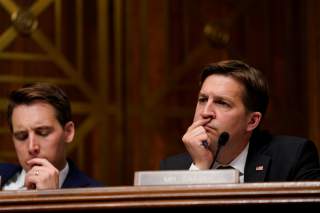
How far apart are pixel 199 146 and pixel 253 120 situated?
364 mm

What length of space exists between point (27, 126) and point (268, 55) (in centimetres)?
237

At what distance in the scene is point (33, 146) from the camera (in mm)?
4141

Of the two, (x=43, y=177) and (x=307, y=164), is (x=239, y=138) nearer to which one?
(x=307, y=164)

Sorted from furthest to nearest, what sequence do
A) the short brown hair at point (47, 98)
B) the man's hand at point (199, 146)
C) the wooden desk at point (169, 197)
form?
the short brown hair at point (47, 98)
the man's hand at point (199, 146)
the wooden desk at point (169, 197)

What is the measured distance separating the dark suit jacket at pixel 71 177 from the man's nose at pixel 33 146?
176mm

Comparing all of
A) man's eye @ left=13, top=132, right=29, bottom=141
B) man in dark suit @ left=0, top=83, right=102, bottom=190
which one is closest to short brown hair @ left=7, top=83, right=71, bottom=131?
man in dark suit @ left=0, top=83, right=102, bottom=190

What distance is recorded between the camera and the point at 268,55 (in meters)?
6.20

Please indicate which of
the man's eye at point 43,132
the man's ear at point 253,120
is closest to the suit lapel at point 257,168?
the man's ear at point 253,120

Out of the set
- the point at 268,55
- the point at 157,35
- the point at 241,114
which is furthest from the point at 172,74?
the point at 241,114

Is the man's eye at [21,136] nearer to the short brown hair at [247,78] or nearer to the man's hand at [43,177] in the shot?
the man's hand at [43,177]

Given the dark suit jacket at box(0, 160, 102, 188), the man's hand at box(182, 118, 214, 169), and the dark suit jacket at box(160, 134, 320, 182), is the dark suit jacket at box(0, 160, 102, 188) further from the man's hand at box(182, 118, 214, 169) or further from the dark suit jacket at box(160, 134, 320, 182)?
the dark suit jacket at box(160, 134, 320, 182)

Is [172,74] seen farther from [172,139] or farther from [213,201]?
[213,201]

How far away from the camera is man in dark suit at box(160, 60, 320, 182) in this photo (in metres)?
3.88

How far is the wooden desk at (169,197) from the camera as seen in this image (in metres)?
2.60
